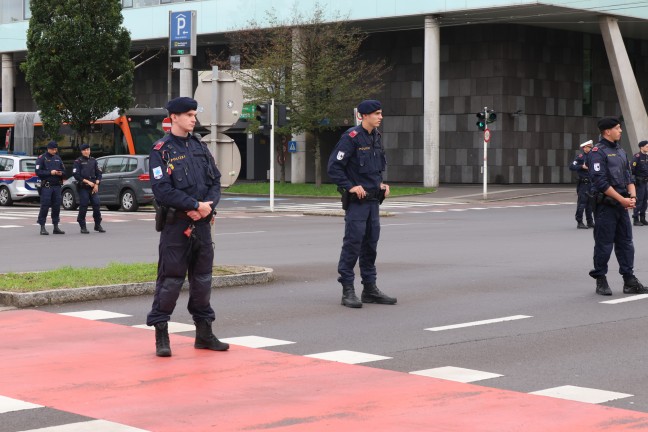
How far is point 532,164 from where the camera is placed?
5397 cm

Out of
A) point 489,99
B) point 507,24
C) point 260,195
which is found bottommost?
point 260,195

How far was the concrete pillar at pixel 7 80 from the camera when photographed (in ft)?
214

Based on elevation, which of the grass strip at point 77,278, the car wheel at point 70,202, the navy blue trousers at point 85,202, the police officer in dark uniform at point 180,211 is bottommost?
the car wheel at point 70,202

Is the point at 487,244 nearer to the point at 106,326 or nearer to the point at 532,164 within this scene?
the point at 106,326

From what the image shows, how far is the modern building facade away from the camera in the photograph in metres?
49.2

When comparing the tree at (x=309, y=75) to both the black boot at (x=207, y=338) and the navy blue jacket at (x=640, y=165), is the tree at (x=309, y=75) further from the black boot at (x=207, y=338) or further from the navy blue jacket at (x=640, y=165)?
the black boot at (x=207, y=338)

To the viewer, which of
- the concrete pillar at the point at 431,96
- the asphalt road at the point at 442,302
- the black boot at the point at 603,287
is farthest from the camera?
A: the concrete pillar at the point at 431,96

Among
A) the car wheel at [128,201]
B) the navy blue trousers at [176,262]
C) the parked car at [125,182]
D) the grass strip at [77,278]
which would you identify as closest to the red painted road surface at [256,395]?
the navy blue trousers at [176,262]

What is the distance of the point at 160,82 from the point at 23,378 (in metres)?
59.4

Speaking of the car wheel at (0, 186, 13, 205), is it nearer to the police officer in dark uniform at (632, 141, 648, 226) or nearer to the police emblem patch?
the police officer in dark uniform at (632, 141, 648, 226)

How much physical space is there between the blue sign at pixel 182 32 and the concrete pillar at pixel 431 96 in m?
11.9

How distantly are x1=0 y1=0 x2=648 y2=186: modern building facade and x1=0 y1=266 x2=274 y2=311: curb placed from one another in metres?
36.1

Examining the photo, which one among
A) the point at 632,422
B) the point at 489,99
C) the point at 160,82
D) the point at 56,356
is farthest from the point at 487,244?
the point at 160,82

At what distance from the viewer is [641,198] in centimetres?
2455
